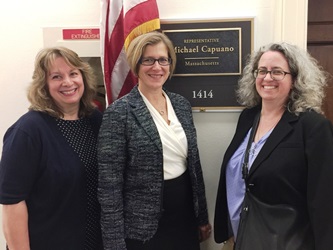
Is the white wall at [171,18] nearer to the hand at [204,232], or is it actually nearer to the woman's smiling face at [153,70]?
the hand at [204,232]

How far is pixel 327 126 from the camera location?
1.19m

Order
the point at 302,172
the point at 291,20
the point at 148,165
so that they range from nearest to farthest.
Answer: the point at 302,172 < the point at 148,165 < the point at 291,20

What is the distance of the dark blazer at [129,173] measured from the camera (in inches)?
51.1

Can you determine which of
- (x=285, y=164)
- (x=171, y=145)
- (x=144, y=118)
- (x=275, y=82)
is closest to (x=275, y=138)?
(x=285, y=164)

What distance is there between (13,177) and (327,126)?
116 centimetres

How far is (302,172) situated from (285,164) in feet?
0.22

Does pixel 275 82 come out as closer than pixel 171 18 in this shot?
Yes

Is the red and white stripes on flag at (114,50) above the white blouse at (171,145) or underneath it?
above

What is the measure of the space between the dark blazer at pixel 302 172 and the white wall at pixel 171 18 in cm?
48

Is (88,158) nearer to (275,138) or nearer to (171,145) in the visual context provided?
(171,145)

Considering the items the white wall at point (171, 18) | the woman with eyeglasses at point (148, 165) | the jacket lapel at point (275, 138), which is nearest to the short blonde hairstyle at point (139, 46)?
the woman with eyeglasses at point (148, 165)

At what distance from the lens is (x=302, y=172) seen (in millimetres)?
1217

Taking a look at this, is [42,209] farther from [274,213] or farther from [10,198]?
[274,213]

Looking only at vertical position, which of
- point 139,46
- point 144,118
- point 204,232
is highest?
point 139,46
